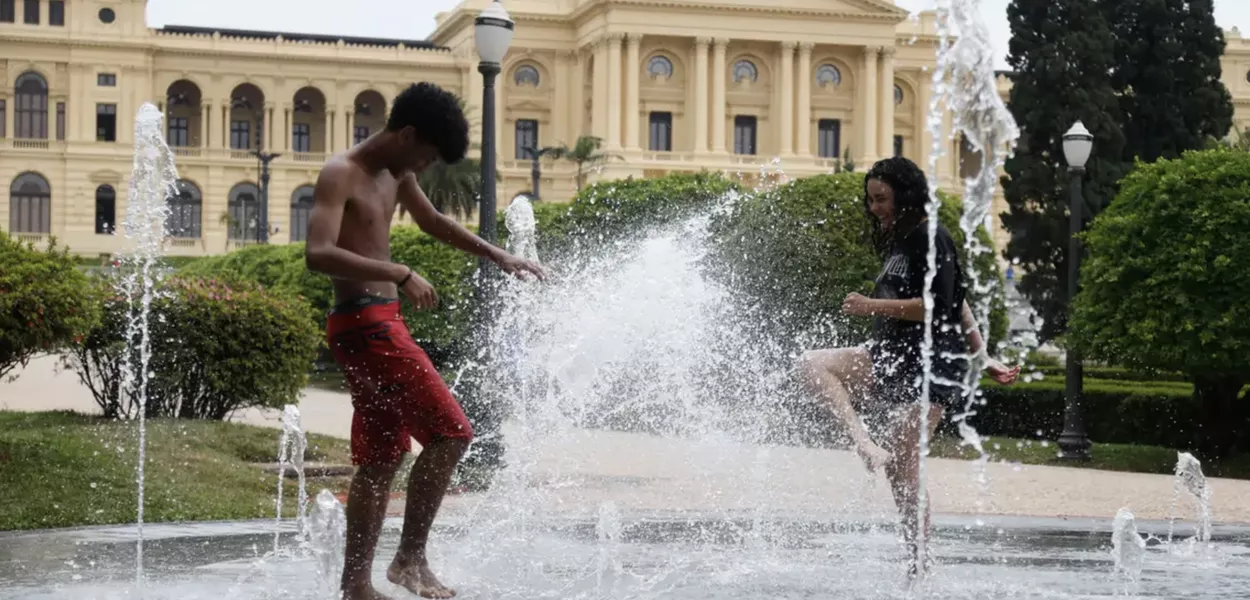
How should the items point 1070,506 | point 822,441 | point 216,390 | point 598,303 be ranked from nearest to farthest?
point 598,303, point 1070,506, point 216,390, point 822,441

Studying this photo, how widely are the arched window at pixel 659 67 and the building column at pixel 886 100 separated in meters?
9.24

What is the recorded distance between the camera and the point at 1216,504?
42.6 ft

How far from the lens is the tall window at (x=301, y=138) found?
80.1 meters

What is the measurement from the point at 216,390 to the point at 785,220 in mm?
9519

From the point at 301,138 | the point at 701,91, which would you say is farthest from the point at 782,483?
the point at 301,138

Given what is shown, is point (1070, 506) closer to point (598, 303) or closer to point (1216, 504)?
point (1216, 504)

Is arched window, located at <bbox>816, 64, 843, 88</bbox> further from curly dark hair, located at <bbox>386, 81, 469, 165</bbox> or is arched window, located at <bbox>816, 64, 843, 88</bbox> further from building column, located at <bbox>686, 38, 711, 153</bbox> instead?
curly dark hair, located at <bbox>386, 81, 469, 165</bbox>

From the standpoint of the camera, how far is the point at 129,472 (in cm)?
1110

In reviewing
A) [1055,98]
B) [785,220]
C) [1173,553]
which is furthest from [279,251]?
[1173,553]

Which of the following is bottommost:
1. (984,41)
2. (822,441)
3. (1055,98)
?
(822,441)

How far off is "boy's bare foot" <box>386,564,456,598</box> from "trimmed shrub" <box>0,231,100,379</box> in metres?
6.12

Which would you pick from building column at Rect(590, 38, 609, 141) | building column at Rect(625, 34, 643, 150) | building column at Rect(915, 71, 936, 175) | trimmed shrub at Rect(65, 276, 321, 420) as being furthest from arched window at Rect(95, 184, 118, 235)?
trimmed shrub at Rect(65, 276, 321, 420)

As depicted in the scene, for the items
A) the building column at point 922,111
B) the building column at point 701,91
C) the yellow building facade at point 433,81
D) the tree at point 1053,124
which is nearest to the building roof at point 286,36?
the yellow building facade at point 433,81

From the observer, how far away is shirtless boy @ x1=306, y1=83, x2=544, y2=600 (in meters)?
5.59
